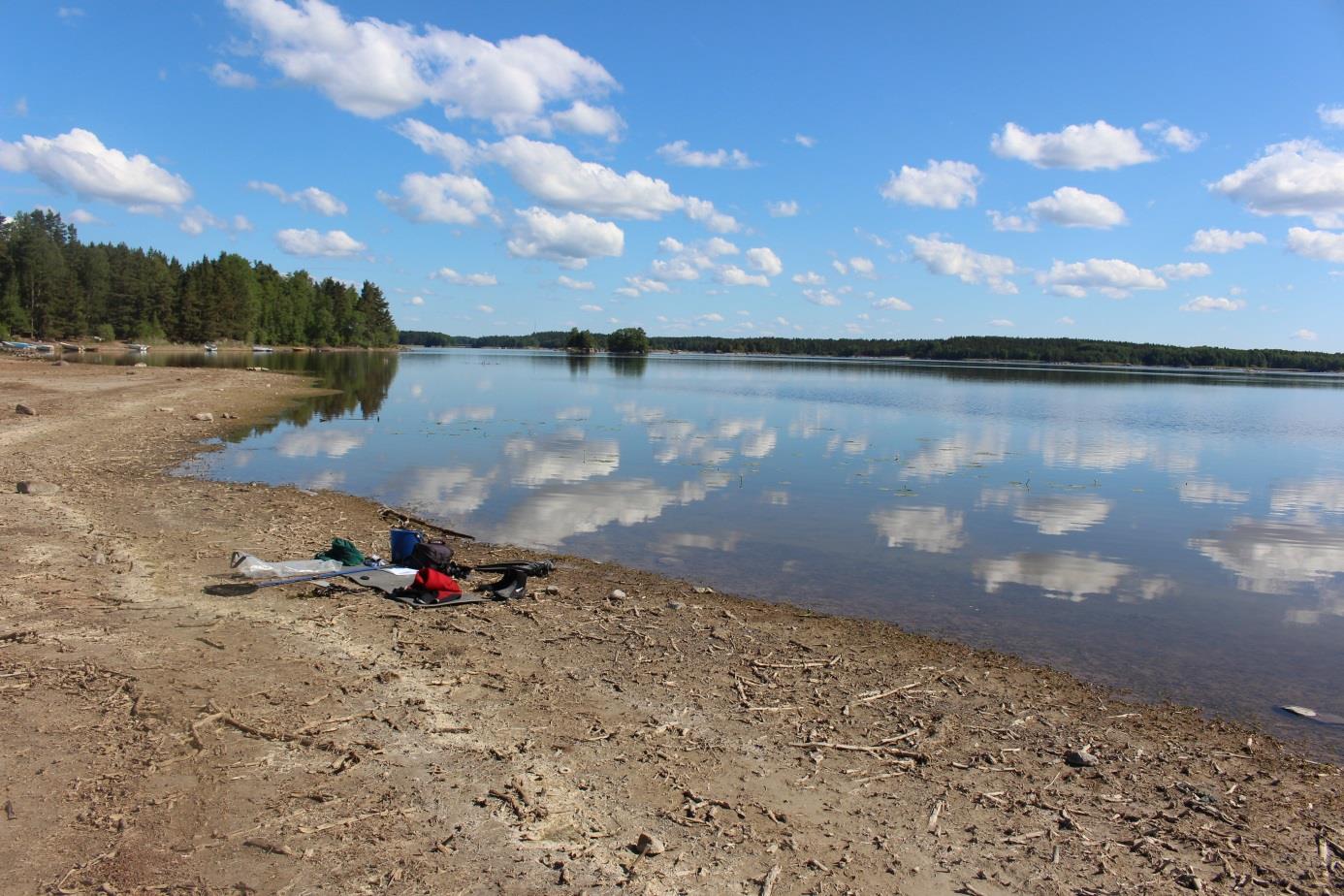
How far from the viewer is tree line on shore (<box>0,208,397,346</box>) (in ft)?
312

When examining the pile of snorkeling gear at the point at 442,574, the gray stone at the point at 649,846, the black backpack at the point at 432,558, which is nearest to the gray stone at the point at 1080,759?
the gray stone at the point at 649,846

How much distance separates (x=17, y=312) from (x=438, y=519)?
10121 cm

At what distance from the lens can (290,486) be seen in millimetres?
18953

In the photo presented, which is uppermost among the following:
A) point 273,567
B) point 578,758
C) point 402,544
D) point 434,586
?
point 402,544

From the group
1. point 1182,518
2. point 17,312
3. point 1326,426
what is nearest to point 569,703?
point 1182,518

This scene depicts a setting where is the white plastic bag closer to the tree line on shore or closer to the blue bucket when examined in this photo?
the blue bucket

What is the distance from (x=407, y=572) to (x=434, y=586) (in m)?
0.60

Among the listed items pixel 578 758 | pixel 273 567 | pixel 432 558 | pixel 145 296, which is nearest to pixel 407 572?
pixel 432 558

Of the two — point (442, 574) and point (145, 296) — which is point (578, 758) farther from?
point (145, 296)

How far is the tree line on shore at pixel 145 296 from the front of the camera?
95.1 metres

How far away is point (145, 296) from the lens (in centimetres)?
11238

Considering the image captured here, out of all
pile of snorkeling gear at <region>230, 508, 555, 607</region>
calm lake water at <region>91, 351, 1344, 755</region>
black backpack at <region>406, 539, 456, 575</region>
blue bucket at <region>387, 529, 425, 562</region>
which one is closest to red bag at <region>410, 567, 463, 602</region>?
pile of snorkeling gear at <region>230, 508, 555, 607</region>

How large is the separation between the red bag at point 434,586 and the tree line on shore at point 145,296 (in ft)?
343

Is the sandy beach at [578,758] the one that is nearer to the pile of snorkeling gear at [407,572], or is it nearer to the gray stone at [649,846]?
the gray stone at [649,846]
